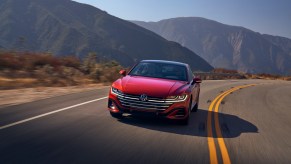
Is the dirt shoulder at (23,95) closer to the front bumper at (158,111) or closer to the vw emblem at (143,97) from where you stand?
the front bumper at (158,111)

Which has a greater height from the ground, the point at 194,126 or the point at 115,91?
the point at 115,91

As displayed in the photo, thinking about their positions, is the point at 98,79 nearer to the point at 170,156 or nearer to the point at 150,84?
the point at 150,84

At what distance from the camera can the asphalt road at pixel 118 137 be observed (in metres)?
6.74

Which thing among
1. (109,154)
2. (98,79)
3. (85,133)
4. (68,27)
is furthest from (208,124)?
(68,27)

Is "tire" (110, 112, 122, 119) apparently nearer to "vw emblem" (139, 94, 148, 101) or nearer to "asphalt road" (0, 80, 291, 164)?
"asphalt road" (0, 80, 291, 164)

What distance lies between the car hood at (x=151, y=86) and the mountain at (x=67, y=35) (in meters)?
132

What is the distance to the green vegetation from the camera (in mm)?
19547

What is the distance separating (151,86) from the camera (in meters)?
9.97

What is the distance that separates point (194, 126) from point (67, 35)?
158 metres

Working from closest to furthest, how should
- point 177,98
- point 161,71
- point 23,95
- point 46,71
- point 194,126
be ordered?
point 177,98 < point 194,126 < point 161,71 < point 23,95 < point 46,71

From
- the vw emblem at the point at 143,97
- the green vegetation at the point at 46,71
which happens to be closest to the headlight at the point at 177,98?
the vw emblem at the point at 143,97

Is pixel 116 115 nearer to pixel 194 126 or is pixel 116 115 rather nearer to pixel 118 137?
pixel 194 126

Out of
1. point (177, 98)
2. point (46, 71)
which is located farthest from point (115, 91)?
point (46, 71)

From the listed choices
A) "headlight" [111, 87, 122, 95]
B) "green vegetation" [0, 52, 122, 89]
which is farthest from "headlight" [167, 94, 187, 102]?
"green vegetation" [0, 52, 122, 89]
